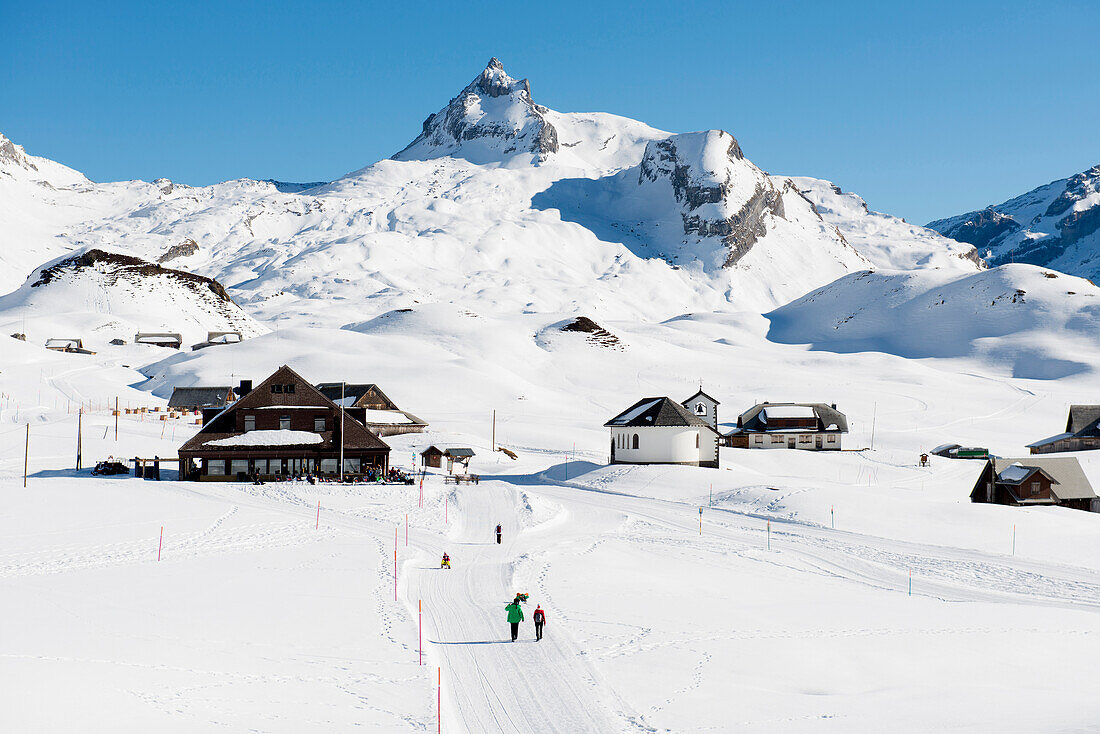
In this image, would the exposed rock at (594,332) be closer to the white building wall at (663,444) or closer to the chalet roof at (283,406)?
the white building wall at (663,444)

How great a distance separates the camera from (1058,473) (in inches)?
2089

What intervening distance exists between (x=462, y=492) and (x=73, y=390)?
70.1 m

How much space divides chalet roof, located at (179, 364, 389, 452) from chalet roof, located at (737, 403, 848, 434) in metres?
42.9

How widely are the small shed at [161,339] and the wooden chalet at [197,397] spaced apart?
6074 centimetres

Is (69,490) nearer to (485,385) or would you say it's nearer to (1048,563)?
(1048,563)

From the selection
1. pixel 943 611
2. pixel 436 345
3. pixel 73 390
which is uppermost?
pixel 436 345

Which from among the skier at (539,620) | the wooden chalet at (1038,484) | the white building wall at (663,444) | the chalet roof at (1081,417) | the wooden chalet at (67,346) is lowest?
the skier at (539,620)

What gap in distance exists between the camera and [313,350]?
438ft

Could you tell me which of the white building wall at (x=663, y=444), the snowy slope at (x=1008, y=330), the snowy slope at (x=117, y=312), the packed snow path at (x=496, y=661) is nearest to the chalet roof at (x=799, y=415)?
the white building wall at (x=663, y=444)

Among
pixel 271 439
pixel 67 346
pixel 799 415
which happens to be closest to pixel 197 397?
pixel 271 439

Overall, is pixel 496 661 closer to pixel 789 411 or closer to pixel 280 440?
pixel 280 440

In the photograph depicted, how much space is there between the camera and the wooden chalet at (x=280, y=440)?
5875cm

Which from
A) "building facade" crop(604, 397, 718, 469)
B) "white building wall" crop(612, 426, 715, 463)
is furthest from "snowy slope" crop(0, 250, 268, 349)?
"white building wall" crop(612, 426, 715, 463)

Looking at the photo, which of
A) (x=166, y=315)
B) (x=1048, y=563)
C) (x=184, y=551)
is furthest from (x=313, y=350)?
(x=1048, y=563)
